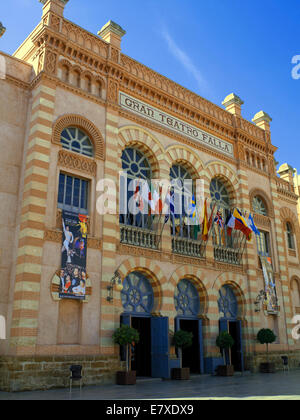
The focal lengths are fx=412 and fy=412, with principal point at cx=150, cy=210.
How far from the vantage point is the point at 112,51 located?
20750mm

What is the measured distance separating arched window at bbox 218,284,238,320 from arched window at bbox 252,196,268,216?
250 inches

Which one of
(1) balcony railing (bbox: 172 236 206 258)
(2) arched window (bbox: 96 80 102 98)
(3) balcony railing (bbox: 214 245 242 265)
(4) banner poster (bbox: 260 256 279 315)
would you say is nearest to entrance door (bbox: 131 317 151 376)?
(1) balcony railing (bbox: 172 236 206 258)

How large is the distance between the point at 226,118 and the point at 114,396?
19.4 meters

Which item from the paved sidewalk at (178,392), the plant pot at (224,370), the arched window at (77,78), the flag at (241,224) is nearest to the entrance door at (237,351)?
the plant pot at (224,370)

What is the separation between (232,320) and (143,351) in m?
5.64

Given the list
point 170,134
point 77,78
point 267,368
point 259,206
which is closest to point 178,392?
point 267,368

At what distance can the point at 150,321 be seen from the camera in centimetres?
1945

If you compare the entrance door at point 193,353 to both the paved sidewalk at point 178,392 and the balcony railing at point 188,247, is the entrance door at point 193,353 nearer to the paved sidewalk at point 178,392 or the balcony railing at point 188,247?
the balcony railing at point 188,247

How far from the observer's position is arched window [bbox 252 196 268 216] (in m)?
27.5

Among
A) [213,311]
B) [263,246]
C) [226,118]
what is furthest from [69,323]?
[226,118]

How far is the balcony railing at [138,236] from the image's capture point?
61.9 feet

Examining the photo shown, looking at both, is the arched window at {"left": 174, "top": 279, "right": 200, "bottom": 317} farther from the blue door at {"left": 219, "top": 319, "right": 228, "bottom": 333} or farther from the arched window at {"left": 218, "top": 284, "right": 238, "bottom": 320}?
the arched window at {"left": 218, "top": 284, "right": 238, "bottom": 320}

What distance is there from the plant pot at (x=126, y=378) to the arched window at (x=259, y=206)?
48.9 feet

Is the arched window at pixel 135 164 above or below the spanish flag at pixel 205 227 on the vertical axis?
above
